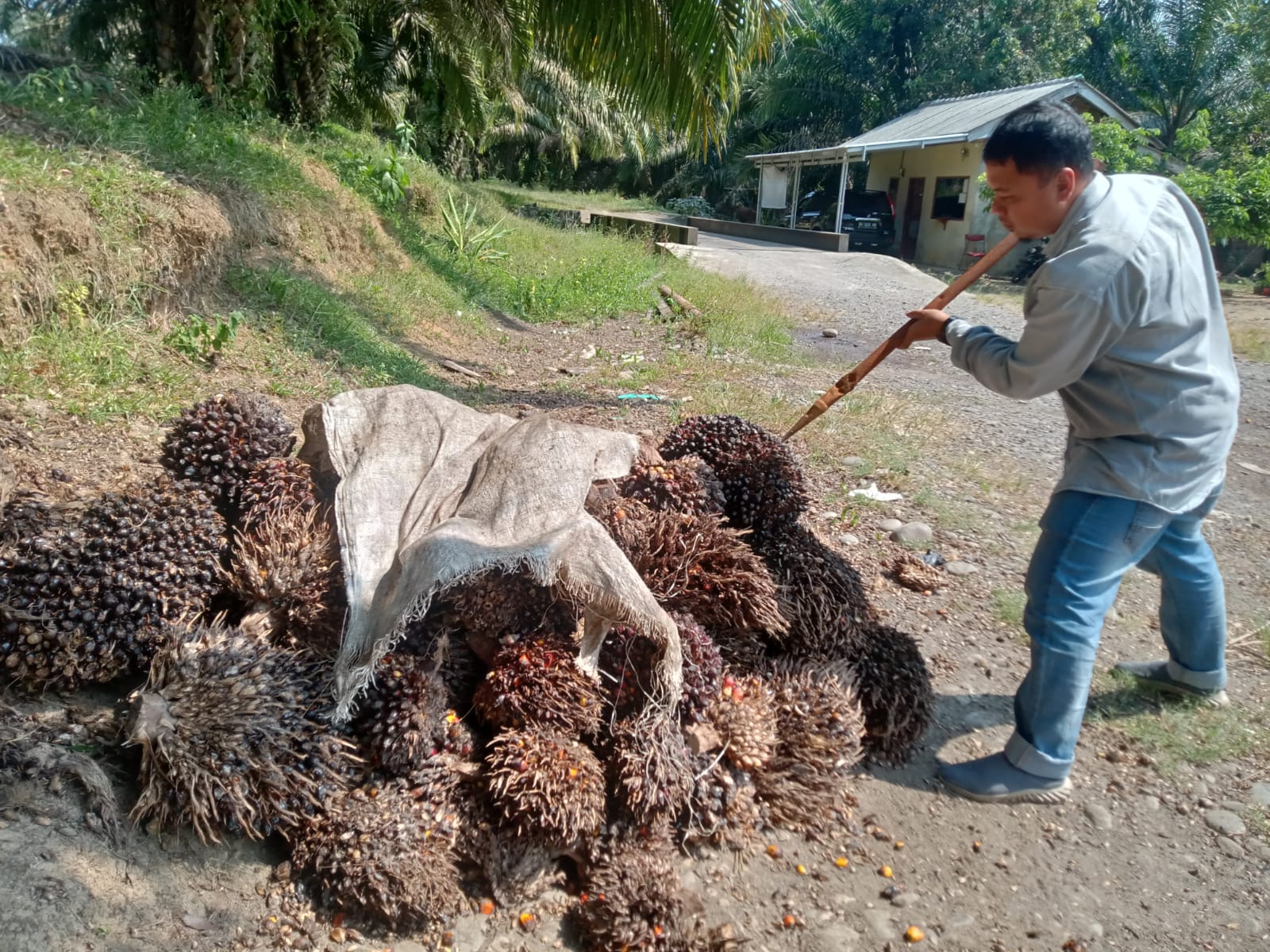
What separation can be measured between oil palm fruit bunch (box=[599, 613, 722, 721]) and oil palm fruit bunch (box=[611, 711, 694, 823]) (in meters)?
0.06

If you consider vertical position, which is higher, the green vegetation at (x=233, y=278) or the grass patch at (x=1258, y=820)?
the green vegetation at (x=233, y=278)

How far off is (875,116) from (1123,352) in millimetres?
31246

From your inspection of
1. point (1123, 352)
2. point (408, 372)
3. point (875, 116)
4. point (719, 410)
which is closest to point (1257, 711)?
point (1123, 352)

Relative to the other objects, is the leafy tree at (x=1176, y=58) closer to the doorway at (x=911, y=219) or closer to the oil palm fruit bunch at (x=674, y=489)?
the doorway at (x=911, y=219)

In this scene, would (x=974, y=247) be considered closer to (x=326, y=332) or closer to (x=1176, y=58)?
(x=1176, y=58)

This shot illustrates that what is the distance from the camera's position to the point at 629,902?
220cm

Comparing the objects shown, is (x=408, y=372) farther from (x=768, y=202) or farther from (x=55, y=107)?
(x=768, y=202)

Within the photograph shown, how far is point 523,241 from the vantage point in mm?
14656

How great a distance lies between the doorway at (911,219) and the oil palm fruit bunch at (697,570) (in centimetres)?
2333

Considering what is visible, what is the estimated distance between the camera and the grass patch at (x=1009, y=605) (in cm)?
372

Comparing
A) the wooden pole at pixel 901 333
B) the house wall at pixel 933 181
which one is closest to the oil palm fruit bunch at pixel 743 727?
the wooden pole at pixel 901 333

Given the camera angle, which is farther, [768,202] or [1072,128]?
[768,202]

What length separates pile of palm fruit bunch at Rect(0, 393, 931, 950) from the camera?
2189 millimetres

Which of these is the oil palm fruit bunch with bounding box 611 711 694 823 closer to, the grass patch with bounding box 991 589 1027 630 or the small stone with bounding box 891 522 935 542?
the grass patch with bounding box 991 589 1027 630
